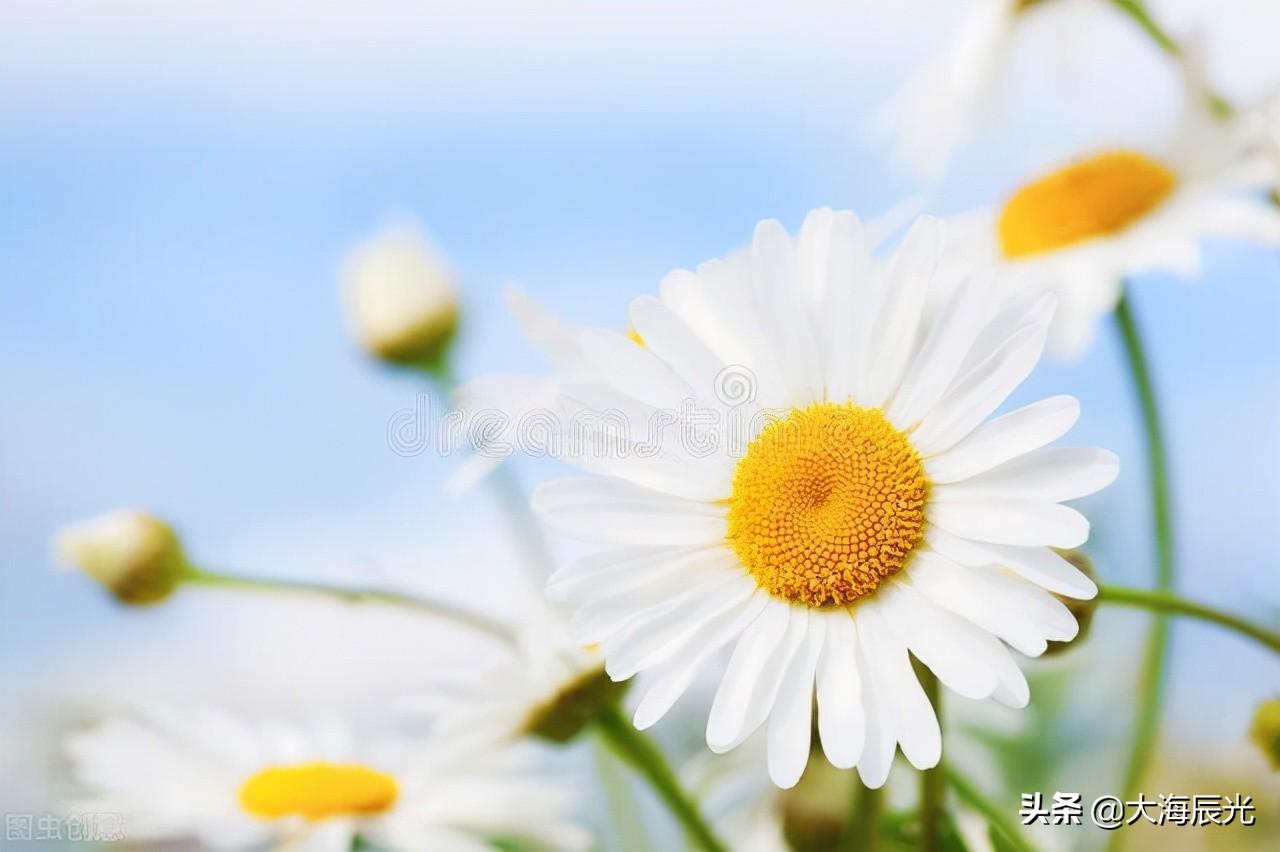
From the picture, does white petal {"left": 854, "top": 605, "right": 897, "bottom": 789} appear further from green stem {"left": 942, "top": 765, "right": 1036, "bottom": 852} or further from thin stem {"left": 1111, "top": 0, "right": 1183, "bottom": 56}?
thin stem {"left": 1111, "top": 0, "right": 1183, "bottom": 56}

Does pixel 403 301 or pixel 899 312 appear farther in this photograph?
pixel 403 301

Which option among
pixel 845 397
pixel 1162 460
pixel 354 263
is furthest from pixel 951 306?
pixel 354 263

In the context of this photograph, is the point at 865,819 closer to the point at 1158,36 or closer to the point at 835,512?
the point at 835,512

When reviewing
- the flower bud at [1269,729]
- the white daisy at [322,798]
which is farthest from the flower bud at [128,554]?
the flower bud at [1269,729]

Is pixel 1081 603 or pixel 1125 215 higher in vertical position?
pixel 1125 215

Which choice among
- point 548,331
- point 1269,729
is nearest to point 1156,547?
point 1269,729

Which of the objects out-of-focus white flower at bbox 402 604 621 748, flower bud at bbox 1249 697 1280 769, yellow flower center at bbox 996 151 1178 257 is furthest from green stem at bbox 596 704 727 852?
yellow flower center at bbox 996 151 1178 257
